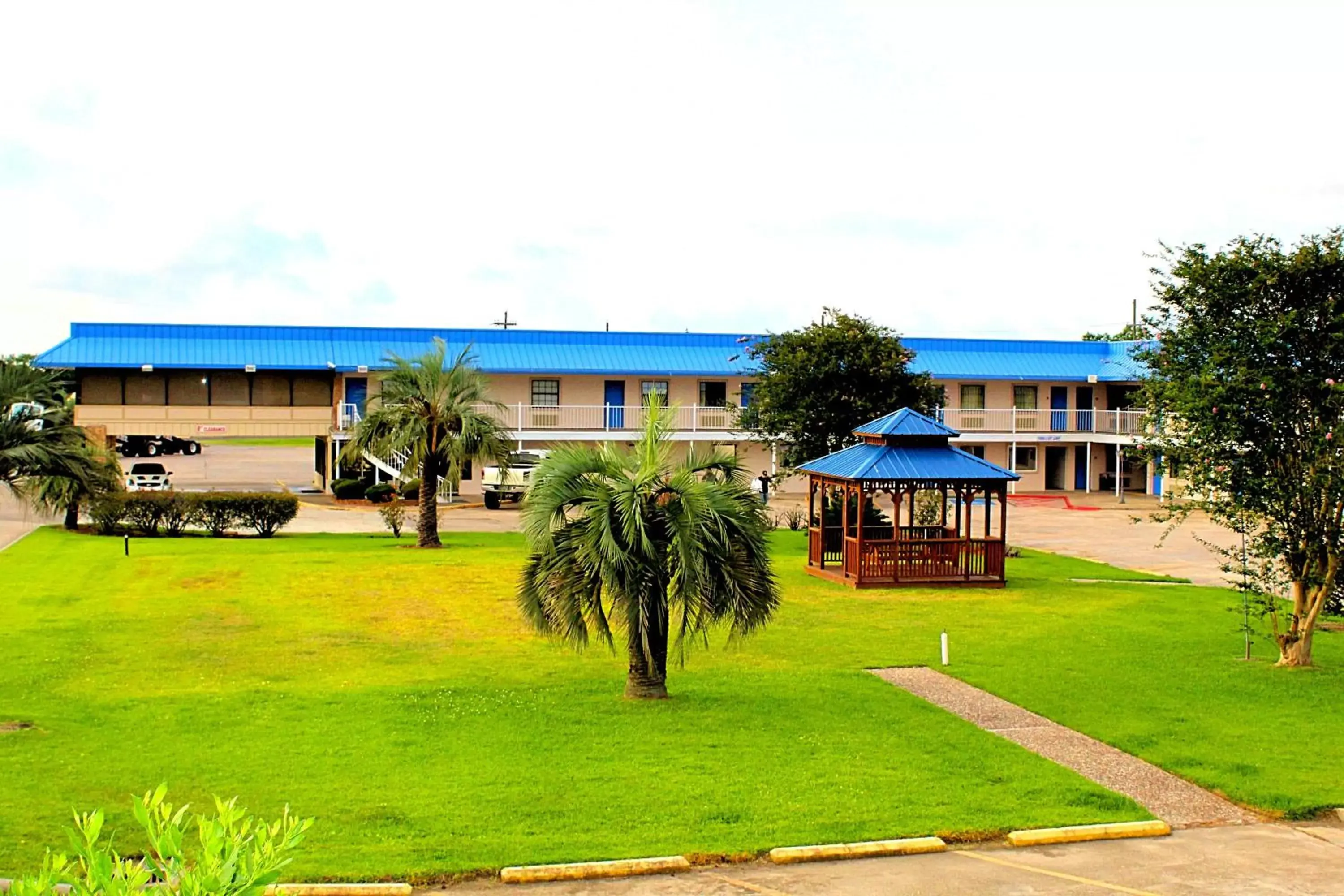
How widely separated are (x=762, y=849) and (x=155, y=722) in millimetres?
6753

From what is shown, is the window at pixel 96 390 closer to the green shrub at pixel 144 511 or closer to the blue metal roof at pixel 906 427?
the green shrub at pixel 144 511

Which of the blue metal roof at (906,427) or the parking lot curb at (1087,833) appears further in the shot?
the blue metal roof at (906,427)

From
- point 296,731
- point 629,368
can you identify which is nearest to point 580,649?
point 296,731

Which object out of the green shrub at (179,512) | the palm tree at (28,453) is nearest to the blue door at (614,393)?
the green shrub at (179,512)

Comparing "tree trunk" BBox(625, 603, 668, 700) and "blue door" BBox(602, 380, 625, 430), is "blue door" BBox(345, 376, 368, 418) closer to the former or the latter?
"blue door" BBox(602, 380, 625, 430)

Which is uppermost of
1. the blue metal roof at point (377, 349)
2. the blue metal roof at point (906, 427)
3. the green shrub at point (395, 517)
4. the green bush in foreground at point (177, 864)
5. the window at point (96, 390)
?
the blue metal roof at point (377, 349)

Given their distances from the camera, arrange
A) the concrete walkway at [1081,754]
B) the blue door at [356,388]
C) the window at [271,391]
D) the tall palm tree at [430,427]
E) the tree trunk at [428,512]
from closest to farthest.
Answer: the concrete walkway at [1081,754], the tall palm tree at [430,427], the tree trunk at [428,512], the window at [271,391], the blue door at [356,388]

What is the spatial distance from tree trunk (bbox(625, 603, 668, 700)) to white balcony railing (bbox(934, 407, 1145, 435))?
1495 inches

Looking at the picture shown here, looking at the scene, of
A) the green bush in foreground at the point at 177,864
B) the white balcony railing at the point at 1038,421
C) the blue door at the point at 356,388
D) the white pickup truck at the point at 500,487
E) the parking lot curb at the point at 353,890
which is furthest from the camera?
the white balcony railing at the point at 1038,421

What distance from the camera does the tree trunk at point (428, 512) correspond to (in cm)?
3156

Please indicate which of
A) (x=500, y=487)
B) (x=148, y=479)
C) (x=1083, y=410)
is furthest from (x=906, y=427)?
(x=1083, y=410)

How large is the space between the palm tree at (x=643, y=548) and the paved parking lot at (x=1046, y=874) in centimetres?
496

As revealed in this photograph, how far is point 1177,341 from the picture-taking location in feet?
59.0

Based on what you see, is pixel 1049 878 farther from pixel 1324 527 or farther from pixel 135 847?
pixel 1324 527
